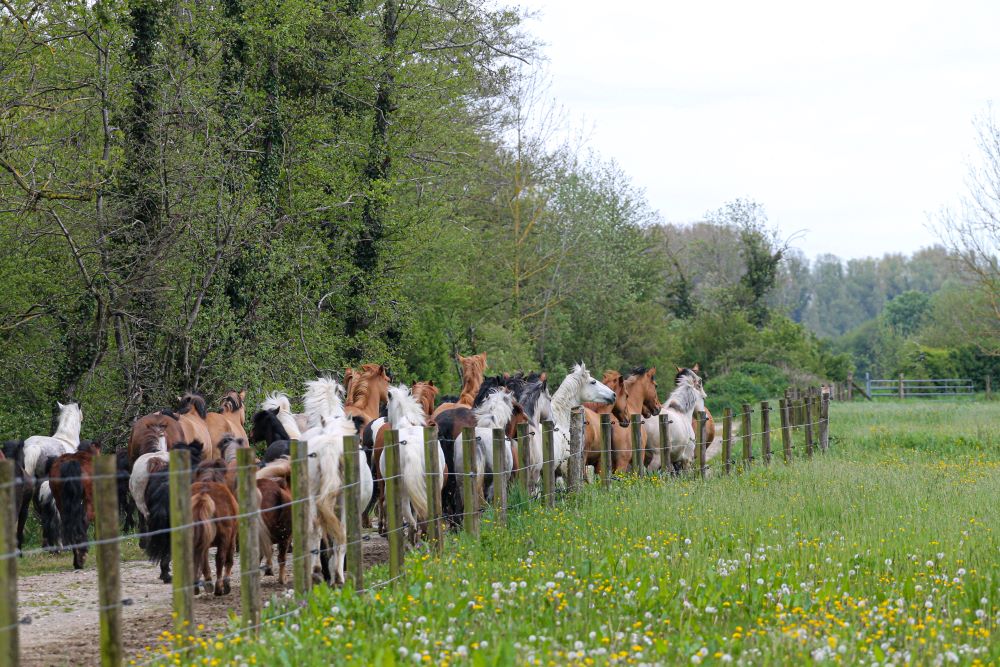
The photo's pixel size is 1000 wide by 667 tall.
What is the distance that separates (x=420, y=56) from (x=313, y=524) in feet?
71.5

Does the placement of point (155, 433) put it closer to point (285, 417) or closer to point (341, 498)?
point (285, 417)

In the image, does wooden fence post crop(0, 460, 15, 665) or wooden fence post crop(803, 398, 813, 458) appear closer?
wooden fence post crop(0, 460, 15, 665)

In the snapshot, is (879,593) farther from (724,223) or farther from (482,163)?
(724,223)

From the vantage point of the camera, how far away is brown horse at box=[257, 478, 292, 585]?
10.5 meters

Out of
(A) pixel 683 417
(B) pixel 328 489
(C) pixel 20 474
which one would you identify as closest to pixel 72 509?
(C) pixel 20 474

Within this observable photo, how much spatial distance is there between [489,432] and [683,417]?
672 centimetres

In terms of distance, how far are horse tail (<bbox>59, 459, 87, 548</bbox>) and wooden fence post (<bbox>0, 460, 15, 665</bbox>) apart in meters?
7.68

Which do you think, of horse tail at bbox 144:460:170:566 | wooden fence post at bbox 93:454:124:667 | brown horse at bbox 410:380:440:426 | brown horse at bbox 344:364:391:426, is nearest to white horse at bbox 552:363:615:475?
brown horse at bbox 410:380:440:426

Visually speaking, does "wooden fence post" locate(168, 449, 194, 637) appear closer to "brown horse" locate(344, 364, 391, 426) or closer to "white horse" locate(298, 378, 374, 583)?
"white horse" locate(298, 378, 374, 583)

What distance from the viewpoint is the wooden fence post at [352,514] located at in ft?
29.6

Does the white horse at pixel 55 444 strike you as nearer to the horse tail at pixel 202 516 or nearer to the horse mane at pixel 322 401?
the horse mane at pixel 322 401

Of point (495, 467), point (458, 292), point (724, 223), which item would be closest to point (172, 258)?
Answer: point (495, 467)

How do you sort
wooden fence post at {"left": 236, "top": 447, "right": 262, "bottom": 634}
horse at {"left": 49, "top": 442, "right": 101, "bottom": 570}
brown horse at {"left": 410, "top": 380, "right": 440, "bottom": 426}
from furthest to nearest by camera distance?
brown horse at {"left": 410, "top": 380, "right": 440, "bottom": 426}, horse at {"left": 49, "top": 442, "right": 101, "bottom": 570}, wooden fence post at {"left": 236, "top": 447, "right": 262, "bottom": 634}

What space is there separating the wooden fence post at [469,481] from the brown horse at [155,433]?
4.05 metres
